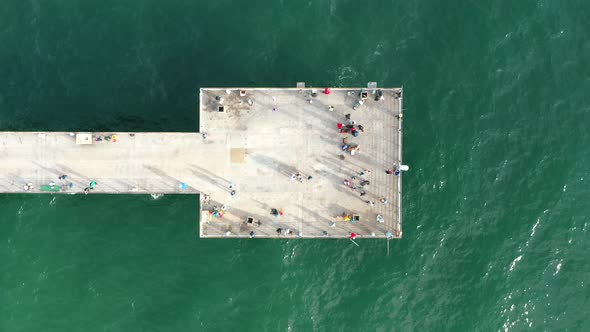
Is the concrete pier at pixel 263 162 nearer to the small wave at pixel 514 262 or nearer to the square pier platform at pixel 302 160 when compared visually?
the square pier platform at pixel 302 160

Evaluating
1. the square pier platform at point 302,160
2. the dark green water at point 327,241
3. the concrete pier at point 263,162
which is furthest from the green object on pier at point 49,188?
the square pier platform at point 302,160

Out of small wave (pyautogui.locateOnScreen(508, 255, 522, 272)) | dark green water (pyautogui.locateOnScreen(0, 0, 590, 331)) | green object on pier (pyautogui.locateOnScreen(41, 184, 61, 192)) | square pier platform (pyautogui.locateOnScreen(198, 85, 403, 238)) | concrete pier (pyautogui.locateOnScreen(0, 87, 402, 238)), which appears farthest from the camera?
small wave (pyautogui.locateOnScreen(508, 255, 522, 272))

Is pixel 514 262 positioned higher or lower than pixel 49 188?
lower

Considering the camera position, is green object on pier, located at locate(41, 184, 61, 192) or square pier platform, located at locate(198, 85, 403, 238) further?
square pier platform, located at locate(198, 85, 403, 238)

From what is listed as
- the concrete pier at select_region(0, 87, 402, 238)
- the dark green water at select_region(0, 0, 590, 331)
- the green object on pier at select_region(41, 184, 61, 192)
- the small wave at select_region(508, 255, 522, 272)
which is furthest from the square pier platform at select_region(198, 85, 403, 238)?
the small wave at select_region(508, 255, 522, 272)

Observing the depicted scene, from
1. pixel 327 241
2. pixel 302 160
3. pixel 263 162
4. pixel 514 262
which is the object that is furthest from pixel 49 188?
pixel 514 262

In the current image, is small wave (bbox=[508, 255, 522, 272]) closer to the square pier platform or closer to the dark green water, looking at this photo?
the dark green water

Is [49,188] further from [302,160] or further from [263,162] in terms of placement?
[302,160]

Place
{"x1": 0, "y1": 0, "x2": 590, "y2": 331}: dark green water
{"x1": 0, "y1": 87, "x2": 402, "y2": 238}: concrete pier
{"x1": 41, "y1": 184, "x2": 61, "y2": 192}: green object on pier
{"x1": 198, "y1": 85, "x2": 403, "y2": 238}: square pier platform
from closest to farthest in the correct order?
{"x1": 41, "y1": 184, "x2": 61, "y2": 192}: green object on pier
{"x1": 0, "y1": 87, "x2": 402, "y2": 238}: concrete pier
{"x1": 198, "y1": 85, "x2": 403, "y2": 238}: square pier platform
{"x1": 0, "y1": 0, "x2": 590, "y2": 331}: dark green water
